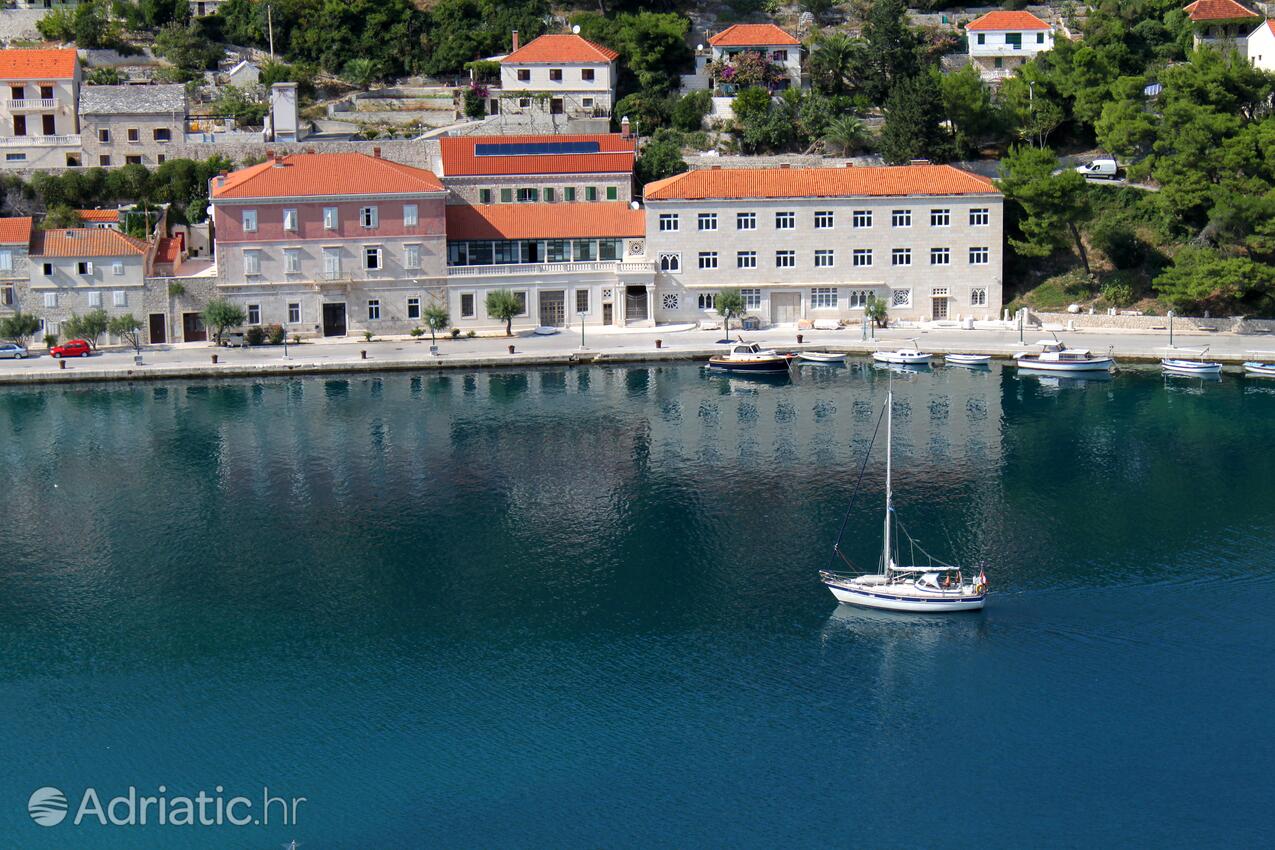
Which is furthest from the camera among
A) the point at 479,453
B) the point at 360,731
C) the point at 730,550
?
the point at 479,453

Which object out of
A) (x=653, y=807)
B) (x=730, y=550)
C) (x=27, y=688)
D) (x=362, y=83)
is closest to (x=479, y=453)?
(x=730, y=550)

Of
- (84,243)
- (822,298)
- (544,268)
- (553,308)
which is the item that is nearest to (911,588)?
(822,298)

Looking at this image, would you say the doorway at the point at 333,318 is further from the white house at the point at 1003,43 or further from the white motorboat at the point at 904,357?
the white house at the point at 1003,43

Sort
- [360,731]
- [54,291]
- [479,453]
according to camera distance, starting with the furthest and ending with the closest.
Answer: [54,291] < [479,453] < [360,731]

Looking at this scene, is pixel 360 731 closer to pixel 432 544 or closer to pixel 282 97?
pixel 432 544

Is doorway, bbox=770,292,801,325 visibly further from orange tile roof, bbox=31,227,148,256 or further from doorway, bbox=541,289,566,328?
orange tile roof, bbox=31,227,148,256

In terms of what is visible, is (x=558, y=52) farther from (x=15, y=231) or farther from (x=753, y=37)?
(x=15, y=231)

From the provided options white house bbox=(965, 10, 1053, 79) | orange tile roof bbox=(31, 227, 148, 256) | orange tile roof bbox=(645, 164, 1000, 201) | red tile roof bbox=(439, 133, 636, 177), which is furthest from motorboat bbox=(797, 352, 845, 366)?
white house bbox=(965, 10, 1053, 79)
